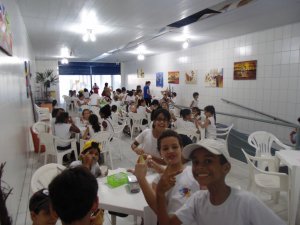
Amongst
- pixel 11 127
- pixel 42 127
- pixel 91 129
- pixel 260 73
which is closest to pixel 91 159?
pixel 11 127

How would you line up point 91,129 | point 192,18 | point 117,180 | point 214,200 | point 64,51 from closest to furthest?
point 214,200, point 117,180, point 91,129, point 192,18, point 64,51

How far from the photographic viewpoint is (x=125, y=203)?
5.55ft

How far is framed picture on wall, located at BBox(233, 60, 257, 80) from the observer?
610 cm

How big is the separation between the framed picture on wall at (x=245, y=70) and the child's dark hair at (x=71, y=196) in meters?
6.11

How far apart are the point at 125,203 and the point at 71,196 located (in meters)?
0.84

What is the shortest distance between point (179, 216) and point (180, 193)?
270 mm

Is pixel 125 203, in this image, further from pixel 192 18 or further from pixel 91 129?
pixel 192 18

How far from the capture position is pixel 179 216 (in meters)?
1.17

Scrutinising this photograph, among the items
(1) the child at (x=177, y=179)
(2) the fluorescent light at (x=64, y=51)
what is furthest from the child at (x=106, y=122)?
(2) the fluorescent light at (x=64, y=51)

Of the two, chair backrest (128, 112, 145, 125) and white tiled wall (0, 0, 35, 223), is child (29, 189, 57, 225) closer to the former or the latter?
white tiled wall (0, 0, 35, 223)

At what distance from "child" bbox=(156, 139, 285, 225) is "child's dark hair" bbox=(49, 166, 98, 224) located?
0.43m

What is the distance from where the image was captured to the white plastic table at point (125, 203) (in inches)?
62.4

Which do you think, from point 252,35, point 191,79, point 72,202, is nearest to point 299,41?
Answer: point 252,35

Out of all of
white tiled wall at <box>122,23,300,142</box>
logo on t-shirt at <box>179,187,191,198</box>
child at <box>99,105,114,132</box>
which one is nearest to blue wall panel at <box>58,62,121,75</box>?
white tiled wall at <box>122,23,300,142</box>
